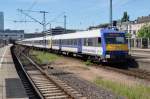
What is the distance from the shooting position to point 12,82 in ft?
59.2

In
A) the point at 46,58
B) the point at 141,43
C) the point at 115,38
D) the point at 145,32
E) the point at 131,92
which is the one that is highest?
the point at 145,32

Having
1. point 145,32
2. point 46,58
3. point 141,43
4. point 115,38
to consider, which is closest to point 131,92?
point 115,38

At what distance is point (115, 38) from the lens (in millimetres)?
30422

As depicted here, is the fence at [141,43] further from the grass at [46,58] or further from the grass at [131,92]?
the grass at [131,92]

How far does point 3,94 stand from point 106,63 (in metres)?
18.0

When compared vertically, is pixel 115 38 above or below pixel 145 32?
below

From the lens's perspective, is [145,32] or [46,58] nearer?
[46,58]

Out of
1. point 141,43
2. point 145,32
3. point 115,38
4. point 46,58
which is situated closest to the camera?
point 115,38

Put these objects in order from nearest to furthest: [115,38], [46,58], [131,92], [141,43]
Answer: [131,92]
[115,38]
[46,58]
[141,43]

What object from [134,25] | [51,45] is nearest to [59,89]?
[51,45]

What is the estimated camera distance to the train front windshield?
29.8 m

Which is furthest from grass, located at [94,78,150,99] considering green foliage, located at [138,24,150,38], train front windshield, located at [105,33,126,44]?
green foliage, located at [138,24,150,38]

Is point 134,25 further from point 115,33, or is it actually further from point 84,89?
point 84,89

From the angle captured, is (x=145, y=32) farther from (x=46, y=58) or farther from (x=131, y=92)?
(x=131, y=92)
